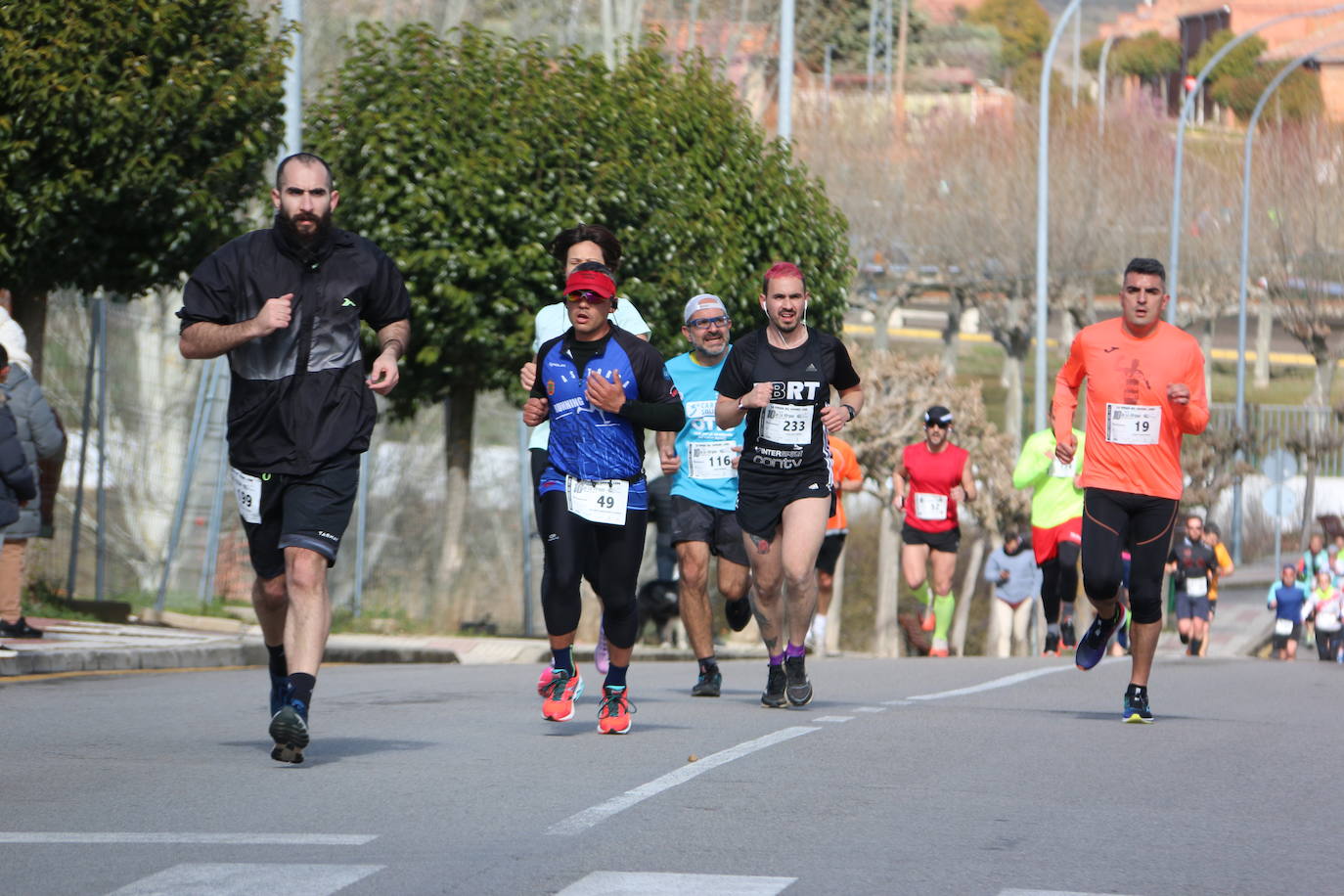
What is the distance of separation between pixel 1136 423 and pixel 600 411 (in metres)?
2.82

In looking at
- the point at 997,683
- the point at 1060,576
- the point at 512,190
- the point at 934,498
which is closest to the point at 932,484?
the point at 934,498

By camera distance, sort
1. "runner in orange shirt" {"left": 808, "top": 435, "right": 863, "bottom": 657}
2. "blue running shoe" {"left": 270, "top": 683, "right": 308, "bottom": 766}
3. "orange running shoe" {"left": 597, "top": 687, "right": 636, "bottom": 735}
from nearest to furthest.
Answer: "blue running shoe" {"left": 270, "top": 683, "right": 308, "bottom": 766}, "orange running shoe" {"left": 597, "top": 687, "right": 636, "bottom": 735}, "runner in orange shirt" {"left": 808, "top": 435, "right": 863, "bottom": 657}

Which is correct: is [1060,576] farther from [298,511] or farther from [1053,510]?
[298,511]

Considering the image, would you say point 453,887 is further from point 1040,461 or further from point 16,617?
point 1040,461

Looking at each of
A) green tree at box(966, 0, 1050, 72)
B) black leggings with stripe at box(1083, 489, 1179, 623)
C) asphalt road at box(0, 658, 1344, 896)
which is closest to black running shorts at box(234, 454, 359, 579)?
asphalt road at box(0, 658, 1344, 896)

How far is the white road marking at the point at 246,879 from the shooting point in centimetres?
556

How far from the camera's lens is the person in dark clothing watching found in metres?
7.88

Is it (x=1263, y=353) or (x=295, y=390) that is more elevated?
(x=1263, y=353)

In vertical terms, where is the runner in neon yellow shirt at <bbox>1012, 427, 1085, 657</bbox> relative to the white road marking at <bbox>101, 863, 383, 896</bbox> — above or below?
above

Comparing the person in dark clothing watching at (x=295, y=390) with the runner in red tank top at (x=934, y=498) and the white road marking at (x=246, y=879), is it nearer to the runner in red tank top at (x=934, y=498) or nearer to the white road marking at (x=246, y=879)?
the white road marking at (x=246, y=879)

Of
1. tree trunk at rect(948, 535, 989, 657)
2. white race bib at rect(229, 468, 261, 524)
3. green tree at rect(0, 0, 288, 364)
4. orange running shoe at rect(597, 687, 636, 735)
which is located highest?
green tree at rect(0, 0, 288, 364)

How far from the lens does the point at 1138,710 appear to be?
10.6 metres

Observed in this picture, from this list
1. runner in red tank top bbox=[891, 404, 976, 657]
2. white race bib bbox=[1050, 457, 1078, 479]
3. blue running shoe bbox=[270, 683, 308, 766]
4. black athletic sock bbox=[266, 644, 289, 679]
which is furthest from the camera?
runner in red tank top bbox=[891, 404, 976, 657]

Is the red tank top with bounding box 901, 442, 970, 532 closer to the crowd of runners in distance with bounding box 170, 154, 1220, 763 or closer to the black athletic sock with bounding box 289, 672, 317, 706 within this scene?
the crowd of runners in distance with bounding box 170, 154, 1220, 763
